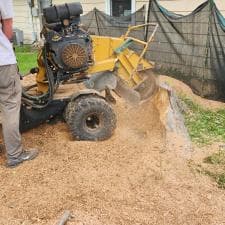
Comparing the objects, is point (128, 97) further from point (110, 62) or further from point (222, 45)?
point (222, 45)

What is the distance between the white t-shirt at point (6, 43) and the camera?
15.0 ft

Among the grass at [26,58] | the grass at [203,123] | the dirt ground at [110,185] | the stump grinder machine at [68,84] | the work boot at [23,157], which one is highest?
the stump grinder machine at [68,84]

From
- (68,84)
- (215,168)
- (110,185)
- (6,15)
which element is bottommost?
(215,168)

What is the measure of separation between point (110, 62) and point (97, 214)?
2.93 meters

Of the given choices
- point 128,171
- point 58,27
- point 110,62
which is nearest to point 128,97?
point 110,62

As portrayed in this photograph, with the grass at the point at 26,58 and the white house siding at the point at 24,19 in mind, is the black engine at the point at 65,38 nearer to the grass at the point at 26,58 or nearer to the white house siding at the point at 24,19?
the grass at the point at 26,58

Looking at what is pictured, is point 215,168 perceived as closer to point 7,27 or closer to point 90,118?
point 90,118

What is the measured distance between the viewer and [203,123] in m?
6.91

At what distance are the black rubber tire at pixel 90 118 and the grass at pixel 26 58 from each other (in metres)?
5.69

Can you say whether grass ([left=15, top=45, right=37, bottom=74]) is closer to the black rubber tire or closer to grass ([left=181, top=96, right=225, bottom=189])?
grass ([left=181, top=96, right=225, bottom=189])

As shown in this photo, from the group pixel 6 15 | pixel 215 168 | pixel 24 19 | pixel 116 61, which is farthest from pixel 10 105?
pixel 24 19

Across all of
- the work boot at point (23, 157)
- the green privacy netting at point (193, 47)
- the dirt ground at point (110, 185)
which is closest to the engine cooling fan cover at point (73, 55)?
the dirt ground at point (110, 185)

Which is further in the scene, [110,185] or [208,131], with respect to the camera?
[208,131]

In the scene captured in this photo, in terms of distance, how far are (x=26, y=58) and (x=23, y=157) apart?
9.40 metres
